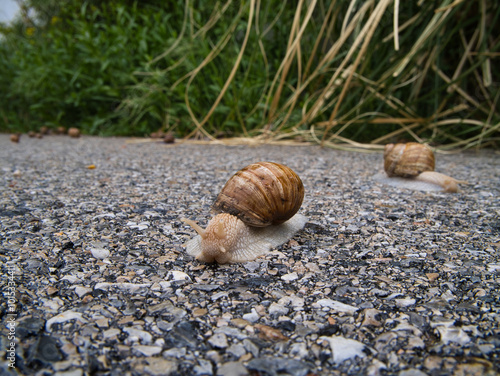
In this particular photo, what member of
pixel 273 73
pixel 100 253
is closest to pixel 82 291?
pixel 100 253

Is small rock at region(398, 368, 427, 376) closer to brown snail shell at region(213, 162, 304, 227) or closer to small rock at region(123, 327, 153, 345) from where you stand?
small rock at region(123, 327, 153, 345)

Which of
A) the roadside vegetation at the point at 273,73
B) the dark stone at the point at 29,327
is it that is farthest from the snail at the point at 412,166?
the dark stone at the point at 29,327

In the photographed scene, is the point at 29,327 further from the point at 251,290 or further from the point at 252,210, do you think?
the point at 252,210

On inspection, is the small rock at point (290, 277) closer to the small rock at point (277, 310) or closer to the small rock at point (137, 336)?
the small rock at point (277, 310)

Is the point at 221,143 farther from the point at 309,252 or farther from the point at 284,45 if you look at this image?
the point at 309,252

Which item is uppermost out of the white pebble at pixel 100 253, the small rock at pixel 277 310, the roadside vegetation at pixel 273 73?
the roadside vegetation at pixel 273 73

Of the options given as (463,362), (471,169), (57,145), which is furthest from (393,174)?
(57,145)

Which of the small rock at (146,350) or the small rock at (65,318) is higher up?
the small rock at (65,318)
